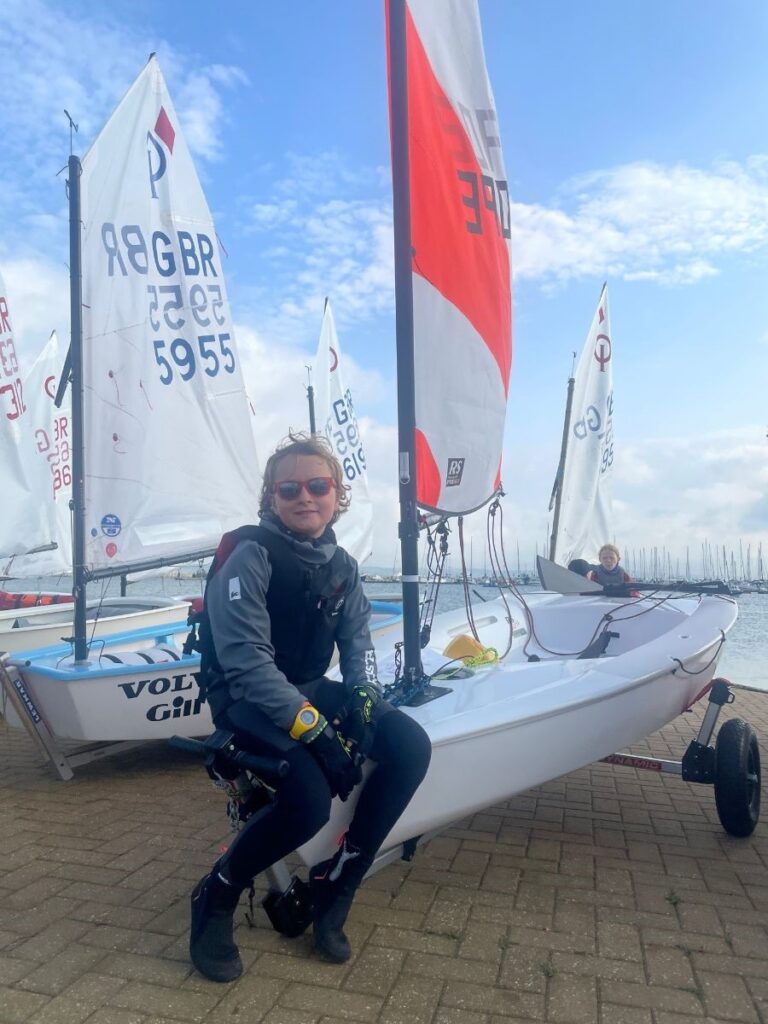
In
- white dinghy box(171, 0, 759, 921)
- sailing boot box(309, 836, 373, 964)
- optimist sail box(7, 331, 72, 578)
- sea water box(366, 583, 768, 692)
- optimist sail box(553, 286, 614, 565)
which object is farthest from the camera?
optimist sail box(553, 286, 614, 565)

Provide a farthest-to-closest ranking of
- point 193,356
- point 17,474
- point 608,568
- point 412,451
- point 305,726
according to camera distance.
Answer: point 17,474
point 608,568
point 193,356
point 412,451
point 305,726

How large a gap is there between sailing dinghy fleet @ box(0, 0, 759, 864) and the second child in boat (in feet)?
0.47

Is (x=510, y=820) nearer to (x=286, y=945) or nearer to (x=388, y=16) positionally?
(x=286, y=945)

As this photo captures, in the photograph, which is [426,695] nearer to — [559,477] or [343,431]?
[559,477]

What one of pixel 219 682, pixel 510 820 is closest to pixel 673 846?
pixel 510 820

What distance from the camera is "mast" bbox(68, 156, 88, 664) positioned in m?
4.77

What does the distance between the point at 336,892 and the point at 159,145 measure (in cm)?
540

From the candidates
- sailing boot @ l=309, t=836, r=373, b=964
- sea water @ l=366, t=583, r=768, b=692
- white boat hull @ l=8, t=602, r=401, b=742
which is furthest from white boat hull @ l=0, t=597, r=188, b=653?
sailing boot @ l=309, t=836, r=373, b=964

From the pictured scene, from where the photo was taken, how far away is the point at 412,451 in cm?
311

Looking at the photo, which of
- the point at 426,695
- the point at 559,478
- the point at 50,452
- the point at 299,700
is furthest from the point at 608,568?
the point at 50,452

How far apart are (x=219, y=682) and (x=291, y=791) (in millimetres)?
380

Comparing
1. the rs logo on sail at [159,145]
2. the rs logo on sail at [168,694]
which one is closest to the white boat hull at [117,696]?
the rs logo on sail at [168,694]

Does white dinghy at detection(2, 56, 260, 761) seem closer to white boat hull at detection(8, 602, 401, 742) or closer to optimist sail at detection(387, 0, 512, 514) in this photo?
white boat hull at detection(8, 602, 401, 742)

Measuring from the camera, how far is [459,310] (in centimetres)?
331
